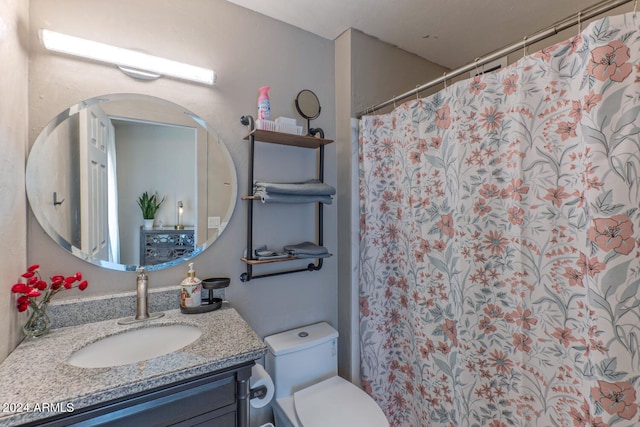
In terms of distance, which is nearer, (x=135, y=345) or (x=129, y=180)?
(x=135, y=345)

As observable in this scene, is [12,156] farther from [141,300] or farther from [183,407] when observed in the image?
[183,407]

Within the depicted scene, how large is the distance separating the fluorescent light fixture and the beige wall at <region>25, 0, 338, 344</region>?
0.15 ft

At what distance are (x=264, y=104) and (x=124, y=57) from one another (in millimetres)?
586

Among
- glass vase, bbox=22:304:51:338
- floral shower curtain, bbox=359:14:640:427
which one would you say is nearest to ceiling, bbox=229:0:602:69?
floral shower curtain, bbox=359:14:640:427

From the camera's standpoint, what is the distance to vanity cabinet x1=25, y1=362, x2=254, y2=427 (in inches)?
27.7

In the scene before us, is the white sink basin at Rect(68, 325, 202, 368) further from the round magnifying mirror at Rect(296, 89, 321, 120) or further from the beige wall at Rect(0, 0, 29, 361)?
the round magnifying mirror at Rect(296, 89, 321, 120)

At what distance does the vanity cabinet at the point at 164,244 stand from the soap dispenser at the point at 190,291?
125 mm

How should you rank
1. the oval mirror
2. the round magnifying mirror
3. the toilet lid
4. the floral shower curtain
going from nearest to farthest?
1. the floral shower curtain
2. the oval mirror
3. the toilet lid
4. the round magnifying mirror

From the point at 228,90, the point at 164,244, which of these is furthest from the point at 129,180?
the point at 228,90

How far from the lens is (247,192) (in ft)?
4.67

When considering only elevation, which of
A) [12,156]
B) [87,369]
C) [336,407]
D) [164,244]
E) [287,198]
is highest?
[12,156]

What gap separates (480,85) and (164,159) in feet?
4.59

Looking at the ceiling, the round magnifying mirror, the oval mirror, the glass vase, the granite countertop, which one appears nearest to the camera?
the granite countertop

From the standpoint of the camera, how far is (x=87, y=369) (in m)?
0.77
